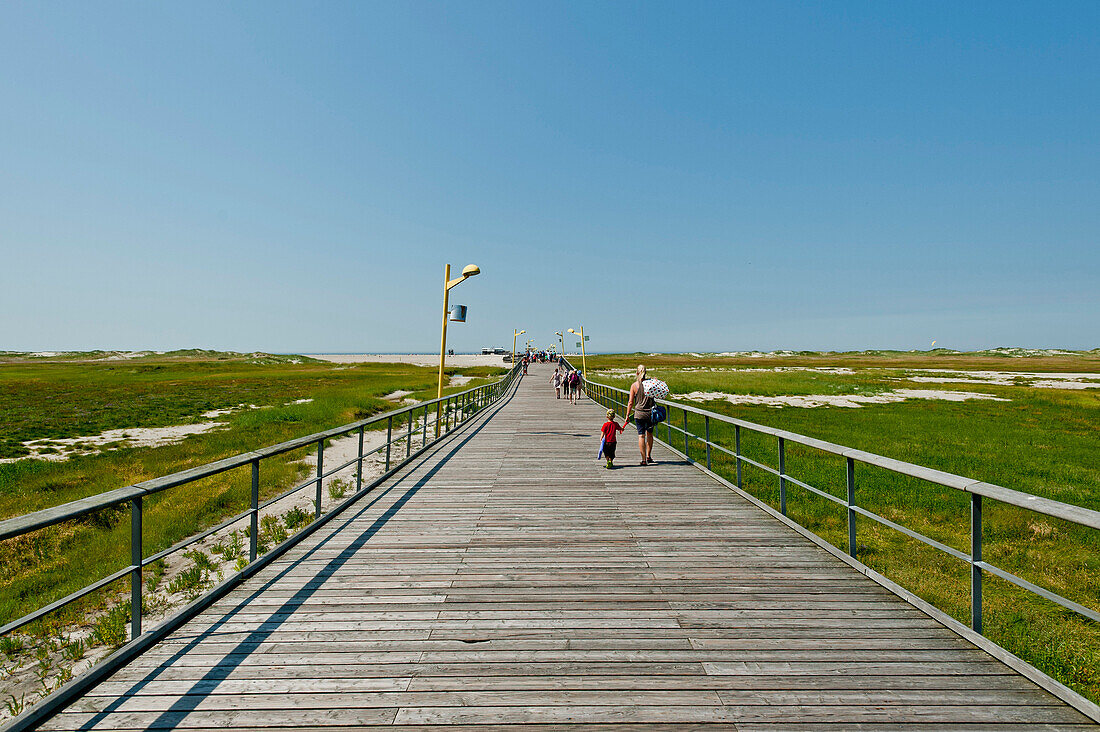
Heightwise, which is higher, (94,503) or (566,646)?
(94,503)

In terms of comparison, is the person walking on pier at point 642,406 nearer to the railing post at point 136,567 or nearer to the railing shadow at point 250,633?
the railing shadow at point 250,633

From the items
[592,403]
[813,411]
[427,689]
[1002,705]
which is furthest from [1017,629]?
[813,411]

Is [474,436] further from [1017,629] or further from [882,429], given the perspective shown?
[882,429]

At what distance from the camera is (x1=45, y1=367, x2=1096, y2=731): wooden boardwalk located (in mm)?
2639

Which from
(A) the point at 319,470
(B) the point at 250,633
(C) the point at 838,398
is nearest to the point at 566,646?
(B) the point at 250,633

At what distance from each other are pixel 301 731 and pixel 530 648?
1.33 meters

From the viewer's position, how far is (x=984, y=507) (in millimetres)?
9961

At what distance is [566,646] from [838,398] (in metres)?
35.0

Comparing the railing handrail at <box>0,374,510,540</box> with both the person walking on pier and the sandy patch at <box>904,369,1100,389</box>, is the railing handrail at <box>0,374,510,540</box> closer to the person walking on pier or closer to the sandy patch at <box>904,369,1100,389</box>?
the person walking on pier

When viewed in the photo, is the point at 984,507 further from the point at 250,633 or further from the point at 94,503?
the point at 94,503

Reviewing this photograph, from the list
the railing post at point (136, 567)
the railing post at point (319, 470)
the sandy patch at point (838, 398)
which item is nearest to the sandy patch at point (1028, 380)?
the sandy patch at point (838, 398)

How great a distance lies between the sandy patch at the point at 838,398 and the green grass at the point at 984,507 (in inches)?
254

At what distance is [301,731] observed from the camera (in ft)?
8.25

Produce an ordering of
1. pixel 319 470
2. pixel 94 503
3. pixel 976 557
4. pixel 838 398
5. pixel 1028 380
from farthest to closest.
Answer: pixel 1028 380 → pixel 838 398 → pixel 319 470 → pixel 976 557 → pixel 94 503
